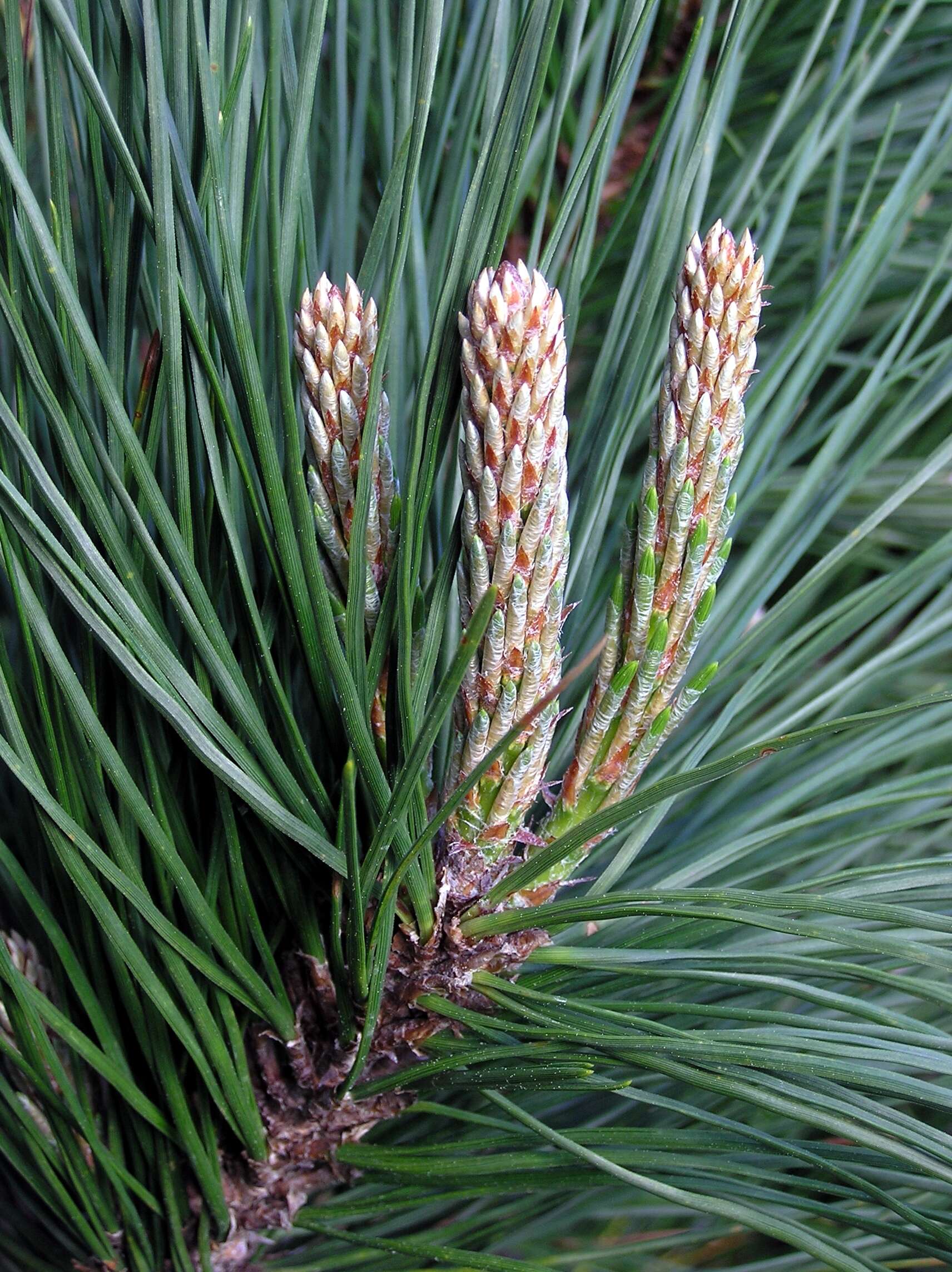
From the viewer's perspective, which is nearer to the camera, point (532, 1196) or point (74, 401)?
point (74, 401)

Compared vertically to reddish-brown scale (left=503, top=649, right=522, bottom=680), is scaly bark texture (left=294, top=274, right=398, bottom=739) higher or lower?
higher

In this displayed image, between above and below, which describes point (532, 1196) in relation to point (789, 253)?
below

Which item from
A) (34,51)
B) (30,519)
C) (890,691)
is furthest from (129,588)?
(890,691)

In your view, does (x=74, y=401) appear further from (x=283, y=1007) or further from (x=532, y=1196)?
(x=532, y=1196)

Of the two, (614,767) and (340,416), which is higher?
(340,416)

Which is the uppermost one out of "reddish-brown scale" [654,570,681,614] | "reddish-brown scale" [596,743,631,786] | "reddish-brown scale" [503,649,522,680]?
"reddish-brown scale" [654,570,681,614]
